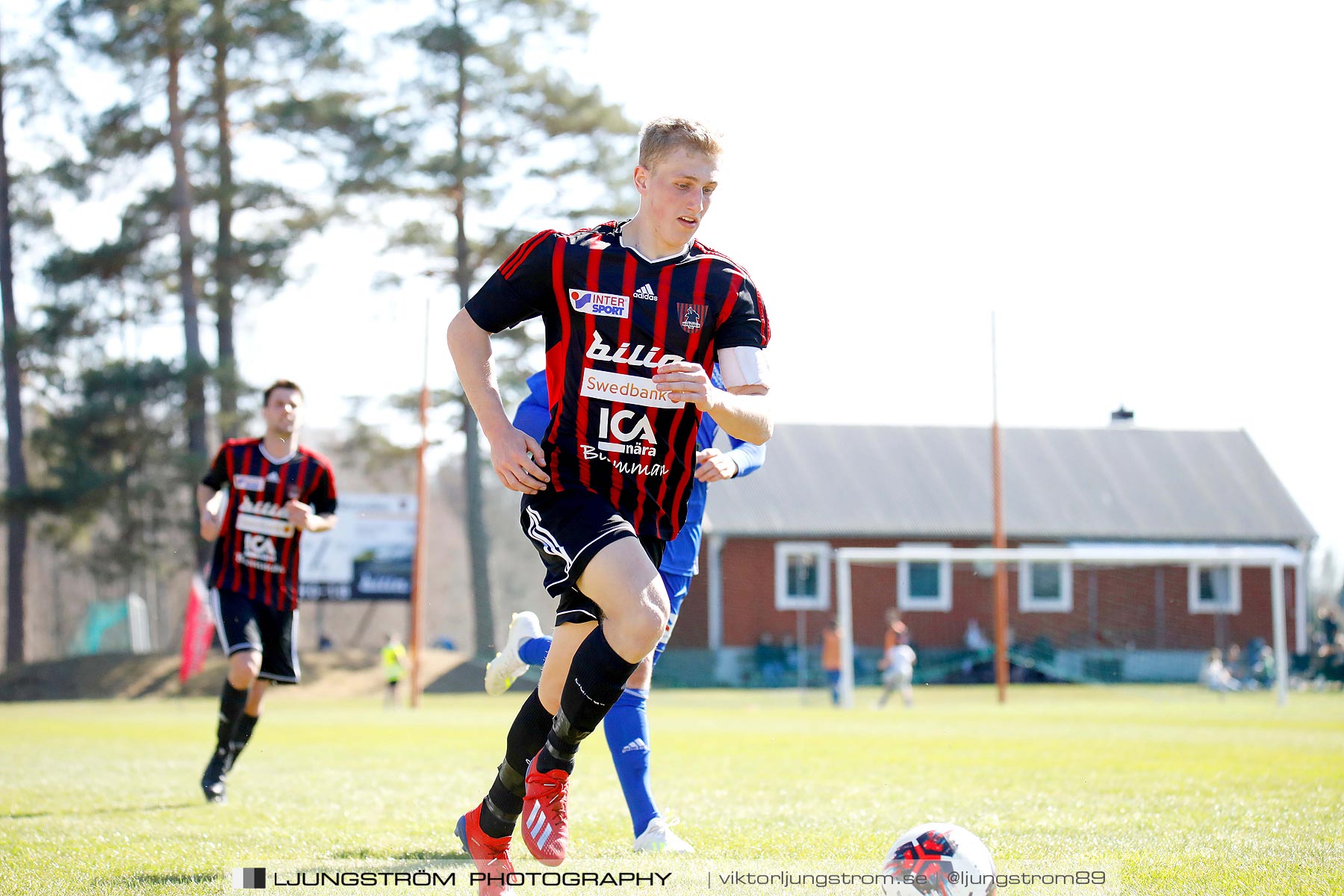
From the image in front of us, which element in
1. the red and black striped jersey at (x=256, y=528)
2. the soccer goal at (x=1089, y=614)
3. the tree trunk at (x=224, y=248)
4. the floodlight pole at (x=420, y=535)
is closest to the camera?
the red and black striped jersey at (x=256, y=528)

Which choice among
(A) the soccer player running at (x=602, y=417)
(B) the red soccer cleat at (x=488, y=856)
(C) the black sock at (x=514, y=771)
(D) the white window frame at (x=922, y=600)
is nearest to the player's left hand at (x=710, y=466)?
(A) the soccer player running at (x=602, y=417)

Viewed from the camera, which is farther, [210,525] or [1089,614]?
[1089,614]

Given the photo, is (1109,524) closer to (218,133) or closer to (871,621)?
(871,621)

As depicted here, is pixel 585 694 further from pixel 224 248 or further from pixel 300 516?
pixel 224 248

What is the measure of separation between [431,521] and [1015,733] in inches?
2122

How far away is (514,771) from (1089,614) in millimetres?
33102

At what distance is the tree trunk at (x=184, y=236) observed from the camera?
33.2 meters

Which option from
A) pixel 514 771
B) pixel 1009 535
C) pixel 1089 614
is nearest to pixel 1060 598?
pixel 1089 614

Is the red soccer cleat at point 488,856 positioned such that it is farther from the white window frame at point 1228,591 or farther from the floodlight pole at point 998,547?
the white window frame at point 1228,591

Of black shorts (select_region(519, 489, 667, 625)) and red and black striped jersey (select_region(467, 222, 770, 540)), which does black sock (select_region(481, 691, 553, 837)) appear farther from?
red and black striped jersey (select_region(467, 222, 770, 540))

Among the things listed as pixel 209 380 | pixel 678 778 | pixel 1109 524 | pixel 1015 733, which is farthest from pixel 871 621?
pixel 678 778

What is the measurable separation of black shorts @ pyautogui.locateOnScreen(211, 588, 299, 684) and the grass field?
68cm

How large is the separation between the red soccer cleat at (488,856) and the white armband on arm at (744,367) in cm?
149

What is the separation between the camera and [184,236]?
1315 inches
